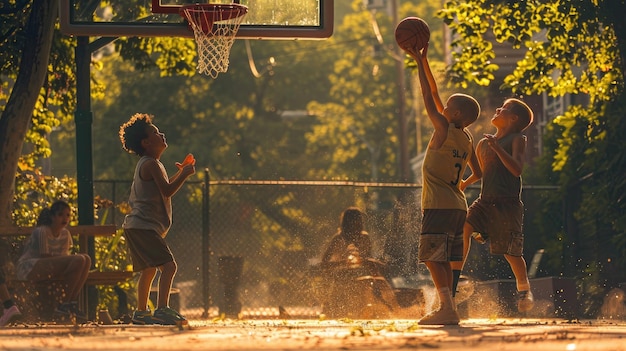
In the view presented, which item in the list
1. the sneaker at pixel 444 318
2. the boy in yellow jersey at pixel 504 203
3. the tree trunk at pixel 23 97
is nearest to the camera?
the sneaker at pixel 444 318

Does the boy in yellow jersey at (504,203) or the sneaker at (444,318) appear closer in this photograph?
the sneaker at (444,318)

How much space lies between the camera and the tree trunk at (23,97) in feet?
58.5

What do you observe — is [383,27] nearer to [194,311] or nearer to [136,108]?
[136,108]

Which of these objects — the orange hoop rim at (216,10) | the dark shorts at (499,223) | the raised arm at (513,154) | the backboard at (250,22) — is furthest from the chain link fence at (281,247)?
the raised arm at (513,154)

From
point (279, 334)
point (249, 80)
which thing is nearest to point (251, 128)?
point (249, 80)

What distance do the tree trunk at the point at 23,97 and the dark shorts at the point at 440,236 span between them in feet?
21.0

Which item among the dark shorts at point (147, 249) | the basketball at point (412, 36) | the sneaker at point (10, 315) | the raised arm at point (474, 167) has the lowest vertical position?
the sneaker at point (10, 315)

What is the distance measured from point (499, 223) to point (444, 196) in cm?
111

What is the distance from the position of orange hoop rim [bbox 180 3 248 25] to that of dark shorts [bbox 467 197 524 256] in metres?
4.00

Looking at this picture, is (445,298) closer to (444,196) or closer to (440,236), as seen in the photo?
(440,236)

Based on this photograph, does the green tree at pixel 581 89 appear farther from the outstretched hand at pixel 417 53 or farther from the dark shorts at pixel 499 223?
the outstretched hand at pixel 417 53

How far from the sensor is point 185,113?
49062mm

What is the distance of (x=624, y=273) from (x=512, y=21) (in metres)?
3.82

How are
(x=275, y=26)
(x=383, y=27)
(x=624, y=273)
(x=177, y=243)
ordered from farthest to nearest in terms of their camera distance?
(x=383, y=27) < (x=177, y=243) < (x=624, y=273) < (x=275, y=26)
